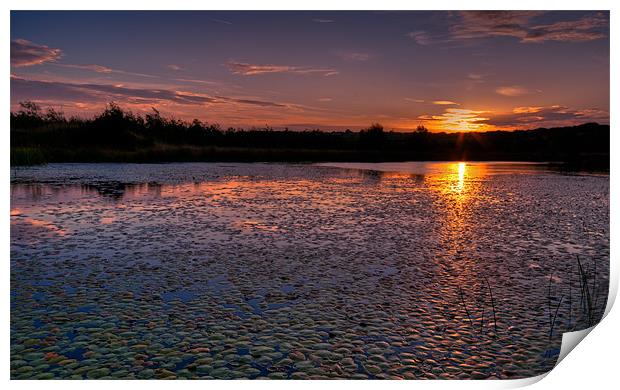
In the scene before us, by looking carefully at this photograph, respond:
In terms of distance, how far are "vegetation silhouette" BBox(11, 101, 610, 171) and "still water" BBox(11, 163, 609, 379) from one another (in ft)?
65.0

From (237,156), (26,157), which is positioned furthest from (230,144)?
(26,157)

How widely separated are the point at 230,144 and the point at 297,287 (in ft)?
148

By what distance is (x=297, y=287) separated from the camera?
888cm

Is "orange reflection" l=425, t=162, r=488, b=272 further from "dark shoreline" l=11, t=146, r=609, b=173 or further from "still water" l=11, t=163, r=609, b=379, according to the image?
"dark shoreline" l=11, t=146, r=609, b=173

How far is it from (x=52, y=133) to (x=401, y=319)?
1615 inches

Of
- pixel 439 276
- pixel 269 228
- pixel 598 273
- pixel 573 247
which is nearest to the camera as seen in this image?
pixel 439 276

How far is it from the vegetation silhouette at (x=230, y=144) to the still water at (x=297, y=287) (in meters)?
19.8

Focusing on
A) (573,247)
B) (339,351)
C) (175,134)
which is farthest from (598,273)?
(175,134)

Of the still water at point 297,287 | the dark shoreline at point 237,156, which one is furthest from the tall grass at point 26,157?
the still water at point 297,287

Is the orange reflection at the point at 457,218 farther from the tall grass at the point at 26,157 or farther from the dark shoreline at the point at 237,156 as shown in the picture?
the tall grass at the point at 26,157

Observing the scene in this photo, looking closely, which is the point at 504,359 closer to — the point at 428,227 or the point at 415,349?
the point at 415,349

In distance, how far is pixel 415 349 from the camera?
Answer: 21.7 ft

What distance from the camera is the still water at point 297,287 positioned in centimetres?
638

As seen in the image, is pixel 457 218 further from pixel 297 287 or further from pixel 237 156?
pixel 237 156
